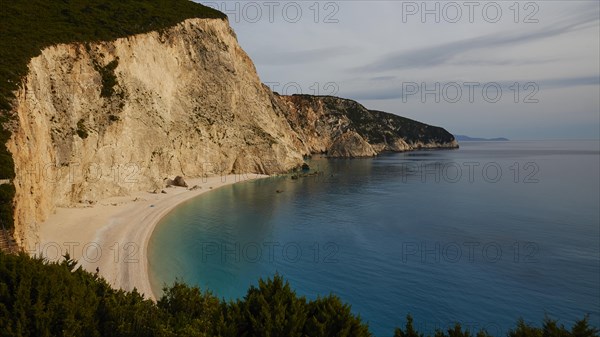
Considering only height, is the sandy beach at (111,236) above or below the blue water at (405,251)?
above

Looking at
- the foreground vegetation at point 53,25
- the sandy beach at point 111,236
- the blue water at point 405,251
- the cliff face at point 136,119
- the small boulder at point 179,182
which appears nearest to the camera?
the blue water at point 405,251

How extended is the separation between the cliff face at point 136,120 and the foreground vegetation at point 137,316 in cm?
1630

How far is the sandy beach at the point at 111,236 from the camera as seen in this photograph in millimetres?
29141

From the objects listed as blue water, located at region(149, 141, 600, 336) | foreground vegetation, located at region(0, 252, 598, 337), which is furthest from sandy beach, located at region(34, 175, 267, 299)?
foreground vegetation, located at region(0, 252, 598, 337)

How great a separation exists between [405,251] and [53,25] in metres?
60.3

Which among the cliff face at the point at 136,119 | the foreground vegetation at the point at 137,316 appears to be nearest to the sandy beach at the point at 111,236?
the cliff face at the point at 136,119

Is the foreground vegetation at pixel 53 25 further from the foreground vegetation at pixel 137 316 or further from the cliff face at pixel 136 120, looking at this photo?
the foreground vegetation at pixel 137 316

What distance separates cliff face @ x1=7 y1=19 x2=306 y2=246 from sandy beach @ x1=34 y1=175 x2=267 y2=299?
6.80 ft

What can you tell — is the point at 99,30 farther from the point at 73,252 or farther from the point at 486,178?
the point at 486,178

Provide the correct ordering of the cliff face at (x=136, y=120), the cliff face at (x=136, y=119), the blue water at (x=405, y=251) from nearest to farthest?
the blue water at (x=405, y=251) < the cliff face at (x=136, y=120) < the cliff face at (x=136, y=119)

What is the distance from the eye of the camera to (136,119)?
61781mm

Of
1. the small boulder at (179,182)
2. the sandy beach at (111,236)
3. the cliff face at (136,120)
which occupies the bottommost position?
the sandy beach at (111,236)

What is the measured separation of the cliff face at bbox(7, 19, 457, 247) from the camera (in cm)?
3773

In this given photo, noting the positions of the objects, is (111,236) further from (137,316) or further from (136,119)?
(136,119)
